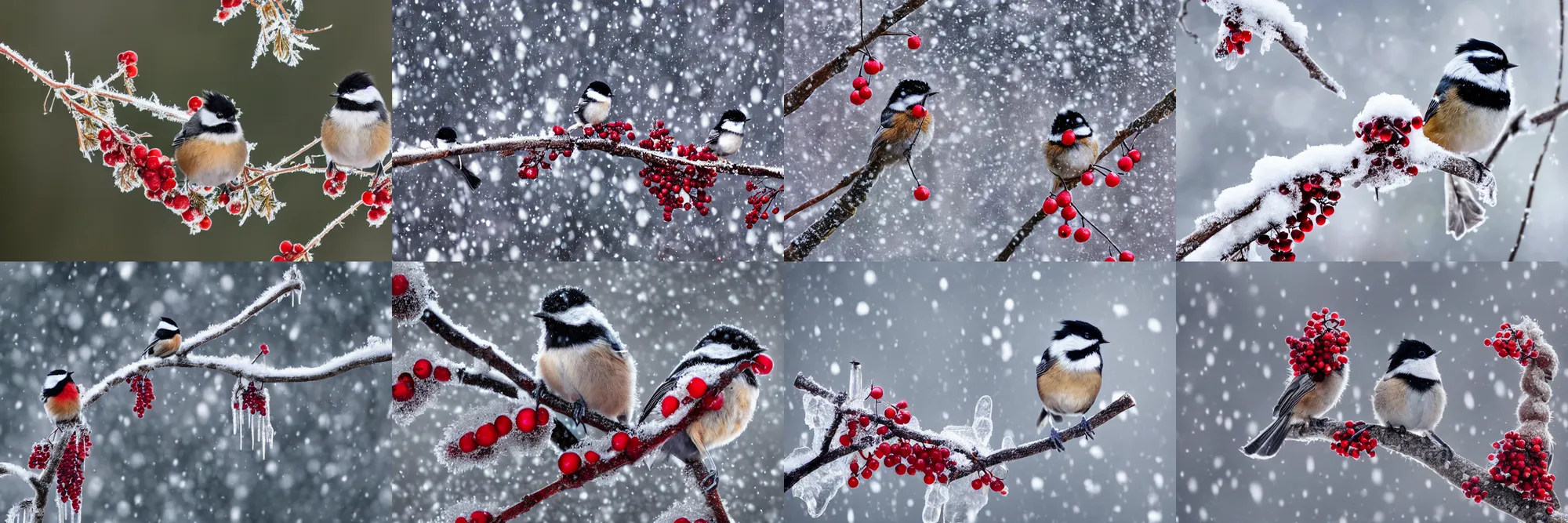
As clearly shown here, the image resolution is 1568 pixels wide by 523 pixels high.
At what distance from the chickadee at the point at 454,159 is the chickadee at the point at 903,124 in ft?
1.98

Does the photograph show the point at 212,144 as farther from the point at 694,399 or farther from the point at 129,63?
the point at 694,399

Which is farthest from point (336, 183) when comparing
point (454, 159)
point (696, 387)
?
point (696, 387)

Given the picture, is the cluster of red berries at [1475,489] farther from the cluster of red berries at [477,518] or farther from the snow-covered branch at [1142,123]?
the cluster of red berries at [477,518]

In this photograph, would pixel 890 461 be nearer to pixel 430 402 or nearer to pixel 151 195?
pixel 430 402

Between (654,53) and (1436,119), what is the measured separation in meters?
1.13

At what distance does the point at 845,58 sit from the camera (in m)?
1.40

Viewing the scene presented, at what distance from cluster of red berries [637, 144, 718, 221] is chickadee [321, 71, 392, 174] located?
1.28 ft

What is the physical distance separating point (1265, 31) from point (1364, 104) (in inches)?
7.0

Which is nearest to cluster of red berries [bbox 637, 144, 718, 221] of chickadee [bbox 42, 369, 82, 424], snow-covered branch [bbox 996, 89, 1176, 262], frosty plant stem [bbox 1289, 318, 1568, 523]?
snow-covered branch [bbox 996, 89, 1176, 262]

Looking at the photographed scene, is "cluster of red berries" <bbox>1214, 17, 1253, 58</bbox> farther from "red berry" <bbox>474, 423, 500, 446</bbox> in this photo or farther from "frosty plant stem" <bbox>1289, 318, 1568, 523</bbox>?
"red berry" <bbox>474, 423, 500, 446</bbox>

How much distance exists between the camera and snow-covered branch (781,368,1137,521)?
1.42 metres

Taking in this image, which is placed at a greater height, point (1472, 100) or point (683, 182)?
point (1472, 100)

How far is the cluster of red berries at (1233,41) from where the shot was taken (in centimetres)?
139

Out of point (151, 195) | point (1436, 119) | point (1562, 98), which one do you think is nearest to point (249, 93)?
point (151, 195)
